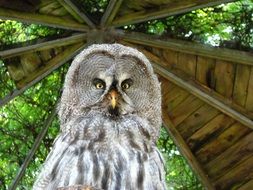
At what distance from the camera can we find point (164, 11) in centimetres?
614

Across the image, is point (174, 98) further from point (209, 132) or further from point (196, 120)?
point (209, 132)

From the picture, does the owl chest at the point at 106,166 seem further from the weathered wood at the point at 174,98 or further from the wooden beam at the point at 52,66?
the weathered wood at the point at 174,98

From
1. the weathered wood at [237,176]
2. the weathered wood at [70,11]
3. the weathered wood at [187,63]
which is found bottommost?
the weathered wood at [237,176]

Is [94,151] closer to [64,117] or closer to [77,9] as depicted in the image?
[64,117]

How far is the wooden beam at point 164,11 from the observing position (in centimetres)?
594

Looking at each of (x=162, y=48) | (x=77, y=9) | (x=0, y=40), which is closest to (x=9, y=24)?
(x=0, y=40)

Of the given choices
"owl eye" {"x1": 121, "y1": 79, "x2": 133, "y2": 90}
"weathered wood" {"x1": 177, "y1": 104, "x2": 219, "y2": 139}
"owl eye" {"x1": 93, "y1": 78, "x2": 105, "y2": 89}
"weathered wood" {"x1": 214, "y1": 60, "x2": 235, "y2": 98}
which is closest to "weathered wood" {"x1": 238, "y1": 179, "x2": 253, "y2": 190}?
"weathered wood" {"x1": 177, "y1": 104, "x2": 219, "y2": 139}

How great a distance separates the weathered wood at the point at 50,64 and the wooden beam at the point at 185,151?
3.96ft

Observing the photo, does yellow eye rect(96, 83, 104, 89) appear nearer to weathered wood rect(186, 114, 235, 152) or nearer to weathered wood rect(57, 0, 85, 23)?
weathered wood rect(57, 0, 85, 23)

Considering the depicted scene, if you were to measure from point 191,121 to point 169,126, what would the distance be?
23 cm

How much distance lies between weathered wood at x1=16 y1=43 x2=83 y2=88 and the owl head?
144cm

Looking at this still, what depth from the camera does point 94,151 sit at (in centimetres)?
422

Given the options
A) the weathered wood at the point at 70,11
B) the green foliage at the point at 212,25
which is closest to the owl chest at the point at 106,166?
the weathered wood at the point at 70,11

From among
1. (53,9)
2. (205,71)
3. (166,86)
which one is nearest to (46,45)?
(53,9)
